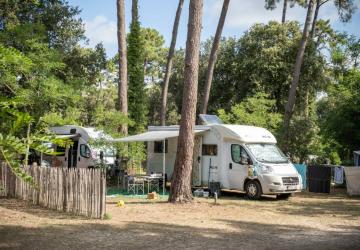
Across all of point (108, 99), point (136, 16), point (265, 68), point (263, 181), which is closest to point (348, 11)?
point (265, 68)

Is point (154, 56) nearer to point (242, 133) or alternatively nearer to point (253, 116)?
point (253, 116)

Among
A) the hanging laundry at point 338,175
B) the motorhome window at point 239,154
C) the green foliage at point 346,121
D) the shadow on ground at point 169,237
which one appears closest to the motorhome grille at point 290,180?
the motorhome window at point 239,154

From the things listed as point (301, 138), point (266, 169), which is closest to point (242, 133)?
point (266, 169)

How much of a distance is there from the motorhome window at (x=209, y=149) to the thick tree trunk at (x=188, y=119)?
10.6ft

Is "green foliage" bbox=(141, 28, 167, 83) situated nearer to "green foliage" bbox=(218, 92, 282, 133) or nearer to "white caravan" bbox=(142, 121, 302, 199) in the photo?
"green foliage" bbox=(218, 92, 282, 133)

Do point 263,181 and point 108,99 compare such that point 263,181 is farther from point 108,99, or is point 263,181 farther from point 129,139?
point 108,99

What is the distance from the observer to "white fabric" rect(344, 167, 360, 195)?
51.9 feet

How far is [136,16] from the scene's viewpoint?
80.4ft

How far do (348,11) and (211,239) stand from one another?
19.5 m

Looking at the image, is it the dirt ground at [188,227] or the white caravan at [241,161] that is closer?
the dirt ground at [188,227]

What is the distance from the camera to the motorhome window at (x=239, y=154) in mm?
14555

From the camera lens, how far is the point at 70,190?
10125 millimetres

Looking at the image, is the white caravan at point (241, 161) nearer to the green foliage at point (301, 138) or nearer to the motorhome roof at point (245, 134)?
the motorhome roof at point (245, 134)

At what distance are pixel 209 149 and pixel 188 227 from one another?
277 inches
